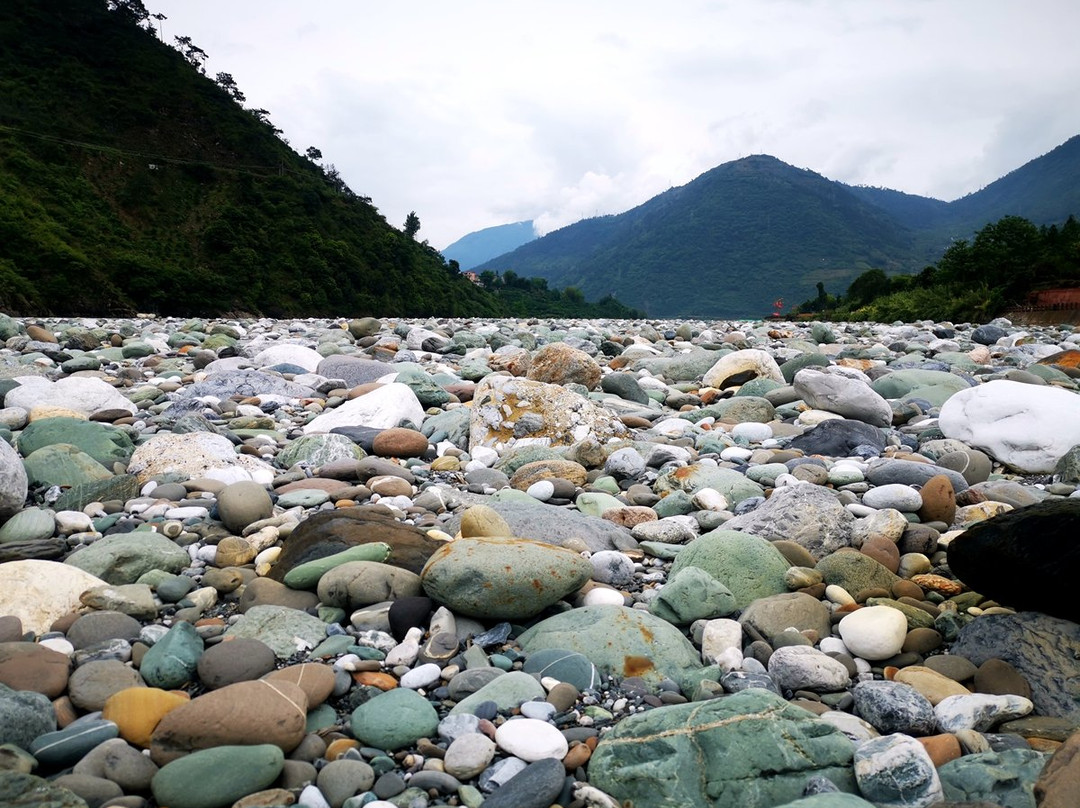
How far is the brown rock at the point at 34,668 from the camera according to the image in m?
2.46

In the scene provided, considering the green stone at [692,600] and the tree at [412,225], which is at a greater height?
the tree at [412,225]

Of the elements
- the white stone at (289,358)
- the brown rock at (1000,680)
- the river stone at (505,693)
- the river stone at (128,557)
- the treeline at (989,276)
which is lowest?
the brown rock at (1000,680)

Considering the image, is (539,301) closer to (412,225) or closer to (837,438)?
(412,225)

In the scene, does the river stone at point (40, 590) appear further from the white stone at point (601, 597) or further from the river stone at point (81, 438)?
the white stone at point (601, 597)

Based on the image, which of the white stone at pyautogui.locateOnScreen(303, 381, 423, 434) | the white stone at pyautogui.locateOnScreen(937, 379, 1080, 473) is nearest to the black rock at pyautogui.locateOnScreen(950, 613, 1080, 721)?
the white stone at pyautogui.locateOnScreen(937, 379, 1080, 473)

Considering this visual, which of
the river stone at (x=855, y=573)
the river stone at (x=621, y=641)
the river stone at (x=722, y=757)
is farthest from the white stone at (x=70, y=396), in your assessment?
the river stone at (x=855, y=573)

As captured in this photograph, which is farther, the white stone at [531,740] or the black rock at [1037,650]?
the black rock at [1037,650]

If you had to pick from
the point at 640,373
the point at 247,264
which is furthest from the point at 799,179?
the point at 640,373

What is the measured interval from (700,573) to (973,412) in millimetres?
3518

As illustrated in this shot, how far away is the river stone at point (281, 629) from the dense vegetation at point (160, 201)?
80.6 ft

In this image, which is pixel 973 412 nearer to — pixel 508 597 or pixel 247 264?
pixel 508 597

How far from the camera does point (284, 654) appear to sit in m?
2.78

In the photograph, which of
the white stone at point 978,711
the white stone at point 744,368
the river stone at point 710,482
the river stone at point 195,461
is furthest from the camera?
the white stone at point 744,368

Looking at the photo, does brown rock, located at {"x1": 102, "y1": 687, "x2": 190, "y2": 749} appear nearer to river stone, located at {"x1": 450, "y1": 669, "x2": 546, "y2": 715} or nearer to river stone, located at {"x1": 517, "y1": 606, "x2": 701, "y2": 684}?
river stone, located at {"x1": 450, "y1": 669, "x2": 546, "y2": 715}
